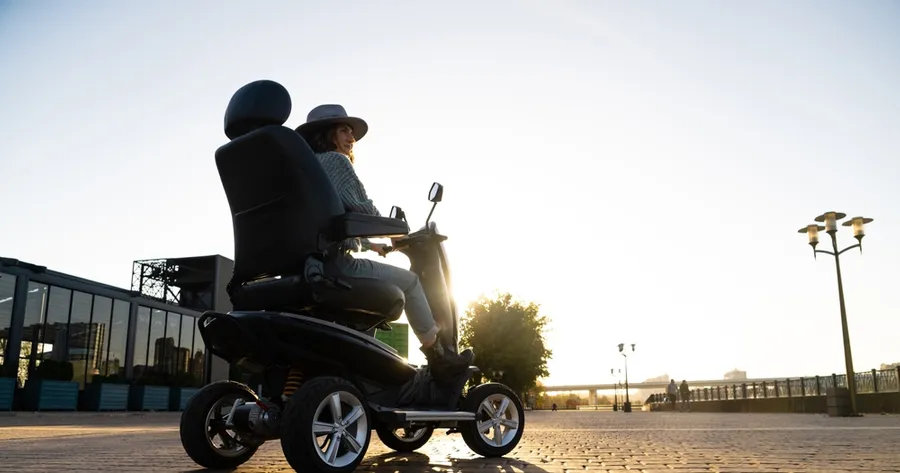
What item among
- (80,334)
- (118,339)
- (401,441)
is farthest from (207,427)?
(118,339)

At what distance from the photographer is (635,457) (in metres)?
4.82

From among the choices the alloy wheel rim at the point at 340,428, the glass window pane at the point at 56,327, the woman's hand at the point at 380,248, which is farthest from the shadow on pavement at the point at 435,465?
the glass window pane at the point at 56,327

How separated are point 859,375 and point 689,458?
23224 mm

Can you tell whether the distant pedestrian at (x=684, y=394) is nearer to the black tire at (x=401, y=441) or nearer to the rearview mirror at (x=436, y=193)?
the black tire at (x=401, y=441)

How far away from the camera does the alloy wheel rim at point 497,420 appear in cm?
480

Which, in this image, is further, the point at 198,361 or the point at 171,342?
the point at 198,361

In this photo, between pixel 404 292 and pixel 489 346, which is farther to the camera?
pixel 489 346

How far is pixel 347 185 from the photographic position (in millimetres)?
4094

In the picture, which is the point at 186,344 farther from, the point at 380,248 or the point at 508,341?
the point at 380,248

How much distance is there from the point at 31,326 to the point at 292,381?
30868mm

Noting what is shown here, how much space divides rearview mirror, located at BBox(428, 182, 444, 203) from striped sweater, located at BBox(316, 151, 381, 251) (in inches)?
16.5

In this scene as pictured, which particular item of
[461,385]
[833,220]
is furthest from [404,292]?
[833,220]

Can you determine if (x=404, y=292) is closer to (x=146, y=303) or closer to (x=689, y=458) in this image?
(x=689, y=458)

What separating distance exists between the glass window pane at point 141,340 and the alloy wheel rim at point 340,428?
38.0 meters
